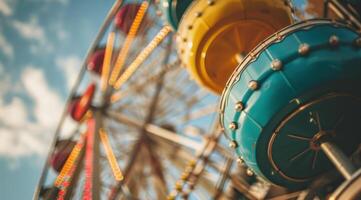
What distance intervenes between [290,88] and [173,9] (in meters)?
3.32

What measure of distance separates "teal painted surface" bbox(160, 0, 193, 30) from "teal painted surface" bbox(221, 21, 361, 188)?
2.69 meters

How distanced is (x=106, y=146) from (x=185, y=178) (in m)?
2.70

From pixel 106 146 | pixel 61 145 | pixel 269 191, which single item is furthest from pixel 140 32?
pixel 269 191

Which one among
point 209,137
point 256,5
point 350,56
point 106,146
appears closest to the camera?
point 350,56

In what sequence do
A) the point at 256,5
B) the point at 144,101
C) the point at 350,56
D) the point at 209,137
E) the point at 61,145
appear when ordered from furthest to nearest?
1. the point at 61,145
2. the point at 144,101
3. the point at 209,137
4. the point at 256,5
5. the point at 350,56

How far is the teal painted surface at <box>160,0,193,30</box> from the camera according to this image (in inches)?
220

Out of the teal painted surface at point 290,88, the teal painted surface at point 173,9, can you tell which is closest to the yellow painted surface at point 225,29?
the teal painted surface at point 290,88

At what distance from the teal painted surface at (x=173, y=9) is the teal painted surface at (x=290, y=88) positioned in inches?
106

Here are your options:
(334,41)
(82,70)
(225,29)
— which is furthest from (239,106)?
(82,70)

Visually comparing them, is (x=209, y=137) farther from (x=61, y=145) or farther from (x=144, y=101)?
(x=61, y=145)

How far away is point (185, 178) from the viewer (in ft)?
22.9

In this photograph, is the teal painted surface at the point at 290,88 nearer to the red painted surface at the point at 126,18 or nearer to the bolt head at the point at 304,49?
the bolt head at the point at 304,49

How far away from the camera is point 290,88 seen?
2902mm

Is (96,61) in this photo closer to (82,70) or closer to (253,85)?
(82,70)
